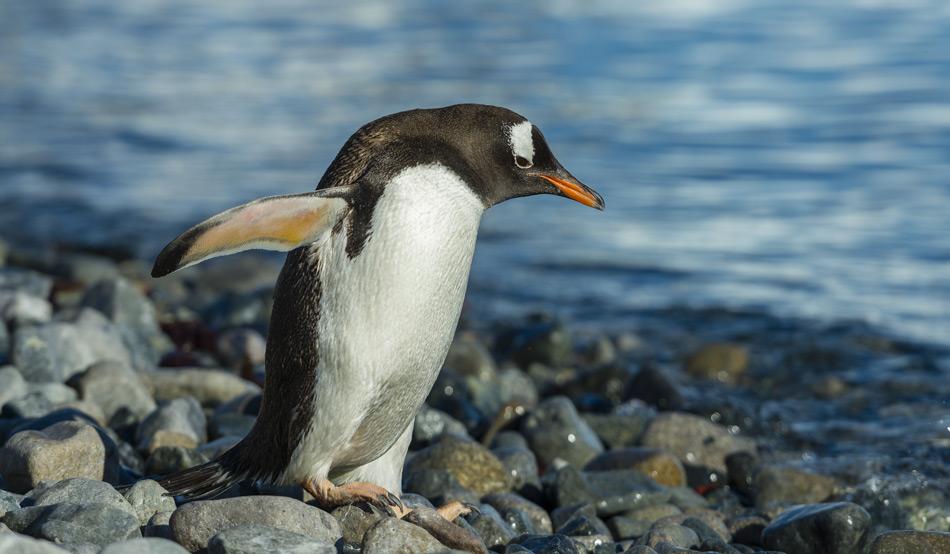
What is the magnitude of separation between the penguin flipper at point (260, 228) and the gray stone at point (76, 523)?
0.77m

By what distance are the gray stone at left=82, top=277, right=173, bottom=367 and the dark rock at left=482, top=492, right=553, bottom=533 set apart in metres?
3.26

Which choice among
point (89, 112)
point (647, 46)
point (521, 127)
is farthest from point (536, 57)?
point (521, 127)

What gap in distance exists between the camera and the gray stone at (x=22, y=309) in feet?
26.0

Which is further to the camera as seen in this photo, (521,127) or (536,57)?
(536,57)

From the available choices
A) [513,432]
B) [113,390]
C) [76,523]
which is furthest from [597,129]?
[76,523]

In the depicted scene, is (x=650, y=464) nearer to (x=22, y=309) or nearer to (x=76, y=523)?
(x=76, y=523)

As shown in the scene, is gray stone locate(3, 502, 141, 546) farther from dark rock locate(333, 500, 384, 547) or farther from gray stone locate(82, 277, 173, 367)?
gray stone locate(82, 277, 173, 367)

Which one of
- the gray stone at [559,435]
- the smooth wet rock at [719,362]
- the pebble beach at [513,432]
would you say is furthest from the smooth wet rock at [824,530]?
the smooth wet rock at [719,362]

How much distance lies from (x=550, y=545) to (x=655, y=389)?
4.01 meters

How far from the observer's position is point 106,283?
877cm

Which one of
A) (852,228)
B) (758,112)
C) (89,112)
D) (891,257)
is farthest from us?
(89,112)

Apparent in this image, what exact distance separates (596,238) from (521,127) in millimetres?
7825

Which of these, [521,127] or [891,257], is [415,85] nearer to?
[891,257]

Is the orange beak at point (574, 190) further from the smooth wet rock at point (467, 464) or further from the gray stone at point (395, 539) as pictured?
the smooth wet rock at point (467, 464)
